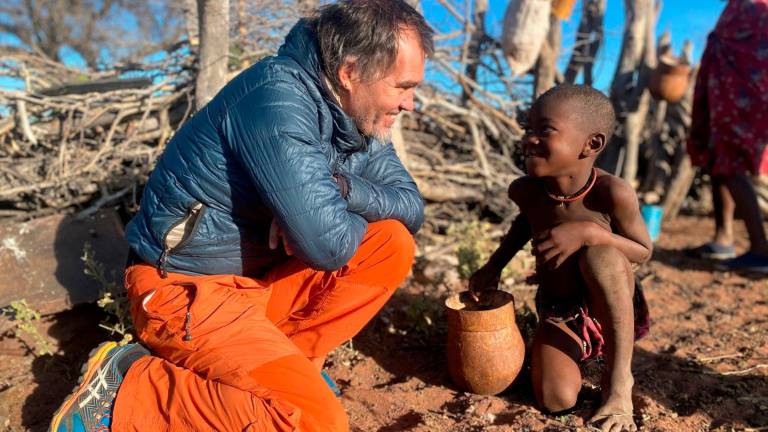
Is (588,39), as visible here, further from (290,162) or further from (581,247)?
(290,162)

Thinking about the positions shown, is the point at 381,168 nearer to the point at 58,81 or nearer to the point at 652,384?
the point at 652,384

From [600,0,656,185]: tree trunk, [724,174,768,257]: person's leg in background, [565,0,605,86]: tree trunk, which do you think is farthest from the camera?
[565,0,605,86]: tree trunk

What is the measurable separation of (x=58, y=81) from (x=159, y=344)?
3888mm

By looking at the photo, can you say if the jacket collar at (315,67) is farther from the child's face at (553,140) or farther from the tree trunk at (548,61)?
the tree trunk at (548,61)

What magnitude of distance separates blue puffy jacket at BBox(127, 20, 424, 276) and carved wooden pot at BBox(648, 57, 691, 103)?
3.65 m

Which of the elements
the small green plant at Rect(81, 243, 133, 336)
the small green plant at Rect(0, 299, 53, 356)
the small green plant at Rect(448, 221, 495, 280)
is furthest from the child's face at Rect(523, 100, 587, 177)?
the small green plant at Rect(0, 299, 53, 356)

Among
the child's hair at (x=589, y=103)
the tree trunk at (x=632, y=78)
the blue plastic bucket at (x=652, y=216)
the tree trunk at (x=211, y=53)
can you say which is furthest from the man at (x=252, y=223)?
the tree trunk at (x=632, y=78)

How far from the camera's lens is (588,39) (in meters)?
5.63

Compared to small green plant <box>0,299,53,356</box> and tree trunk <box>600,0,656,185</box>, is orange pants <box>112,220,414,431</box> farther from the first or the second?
tree trunk <box>600,0,656,185</box>

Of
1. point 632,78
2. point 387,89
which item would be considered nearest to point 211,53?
point 387,89

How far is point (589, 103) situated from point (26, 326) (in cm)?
238

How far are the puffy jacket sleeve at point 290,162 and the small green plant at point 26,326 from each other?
1288 millimetres

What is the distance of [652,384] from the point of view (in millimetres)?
2541

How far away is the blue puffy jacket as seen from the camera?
1.93 meters
